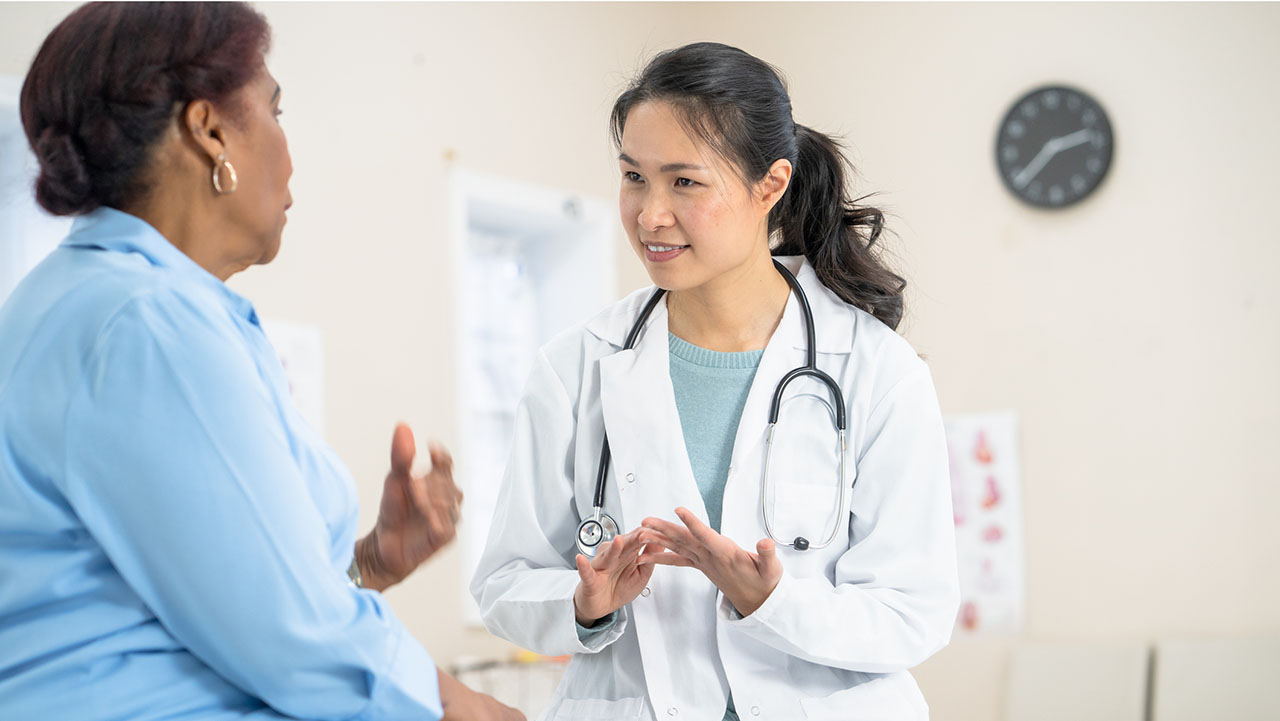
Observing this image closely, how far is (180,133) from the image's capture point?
1041mm

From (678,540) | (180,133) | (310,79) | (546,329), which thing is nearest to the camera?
(180,133)

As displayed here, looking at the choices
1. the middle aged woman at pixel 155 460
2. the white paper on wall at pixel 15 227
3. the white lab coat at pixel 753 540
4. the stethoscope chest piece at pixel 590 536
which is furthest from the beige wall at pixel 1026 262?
the middle aged woman at pixel 155 460

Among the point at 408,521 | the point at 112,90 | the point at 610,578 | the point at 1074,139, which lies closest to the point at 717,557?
the point at 610,578

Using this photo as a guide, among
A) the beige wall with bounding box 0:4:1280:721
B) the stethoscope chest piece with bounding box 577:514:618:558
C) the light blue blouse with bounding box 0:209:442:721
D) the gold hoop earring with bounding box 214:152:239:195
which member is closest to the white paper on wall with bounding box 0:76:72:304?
the beige wall with bounding box 0:4:1280:721

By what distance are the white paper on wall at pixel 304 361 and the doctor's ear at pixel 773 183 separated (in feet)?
7.09

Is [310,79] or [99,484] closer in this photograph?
[99,484]

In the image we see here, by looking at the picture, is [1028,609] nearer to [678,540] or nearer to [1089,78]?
[1089,78]

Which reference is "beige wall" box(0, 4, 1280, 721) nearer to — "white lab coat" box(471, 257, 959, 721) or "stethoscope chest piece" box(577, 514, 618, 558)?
"white lab coat" box(471, 257, 959, 721)

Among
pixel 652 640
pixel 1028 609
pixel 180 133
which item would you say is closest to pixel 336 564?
pixel 180 133

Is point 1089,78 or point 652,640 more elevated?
point 1089,78

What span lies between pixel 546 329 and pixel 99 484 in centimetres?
381

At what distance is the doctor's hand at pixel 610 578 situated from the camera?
1376 mm

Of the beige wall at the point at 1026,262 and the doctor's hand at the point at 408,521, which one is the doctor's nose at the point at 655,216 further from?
the beige wall at the point at 1026,262

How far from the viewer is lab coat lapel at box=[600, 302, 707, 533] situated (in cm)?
156
